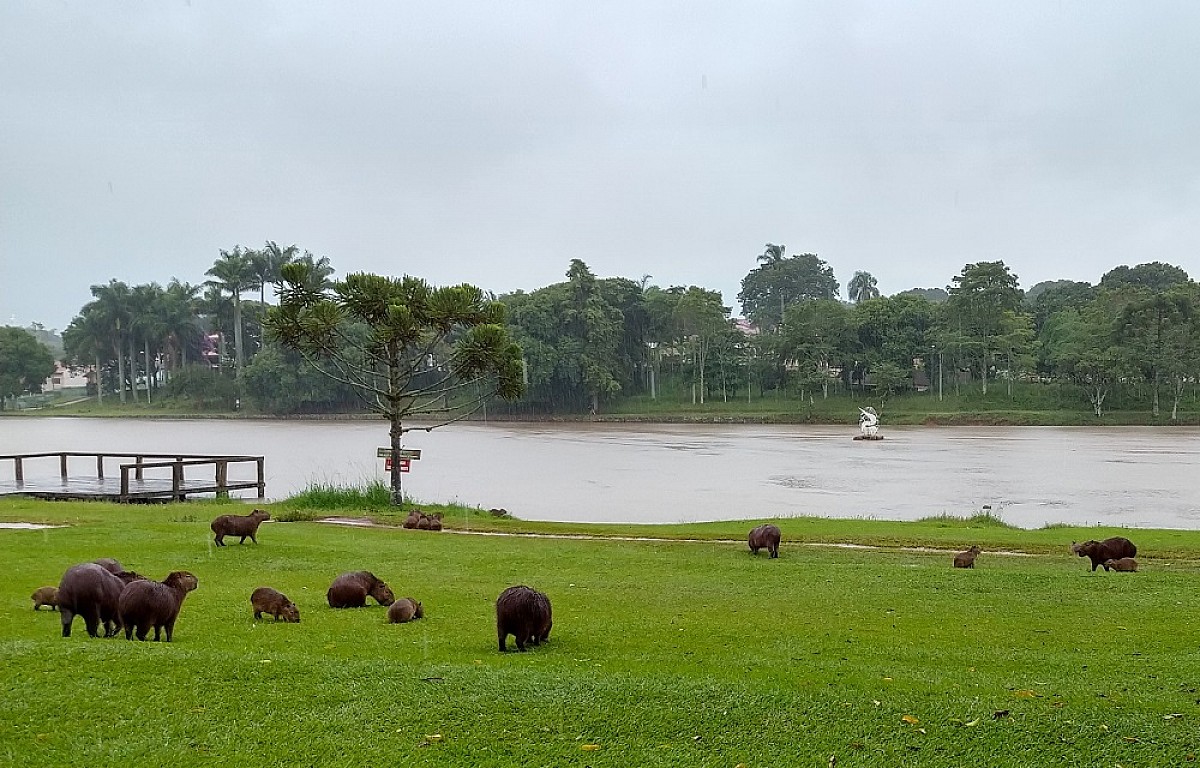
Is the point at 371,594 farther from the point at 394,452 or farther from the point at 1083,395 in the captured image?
the point at 1083,395

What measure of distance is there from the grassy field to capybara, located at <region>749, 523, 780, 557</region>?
223 centimetres

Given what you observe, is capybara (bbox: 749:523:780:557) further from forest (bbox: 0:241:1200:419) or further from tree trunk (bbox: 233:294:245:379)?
tree trunk (bbox: 233:294:245:379)

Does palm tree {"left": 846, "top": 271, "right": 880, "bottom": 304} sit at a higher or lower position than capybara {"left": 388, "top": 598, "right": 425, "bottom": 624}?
higher

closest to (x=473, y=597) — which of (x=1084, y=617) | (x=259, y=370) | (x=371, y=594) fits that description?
(x=371, y=594)

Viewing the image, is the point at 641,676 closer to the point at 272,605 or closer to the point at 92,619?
the point at 272,605

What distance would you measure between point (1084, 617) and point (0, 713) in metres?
7.67

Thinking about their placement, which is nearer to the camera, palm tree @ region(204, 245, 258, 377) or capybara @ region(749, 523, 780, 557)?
capybara @ region(749, 523, 780, 557)

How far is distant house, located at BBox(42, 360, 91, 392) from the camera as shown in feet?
343

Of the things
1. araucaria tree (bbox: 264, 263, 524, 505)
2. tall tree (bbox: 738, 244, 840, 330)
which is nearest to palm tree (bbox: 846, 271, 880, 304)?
tall tree (bbox: 738, 244, 840, 330)

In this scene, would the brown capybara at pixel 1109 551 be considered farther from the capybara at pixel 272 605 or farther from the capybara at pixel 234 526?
the capybara at pixel 234 526

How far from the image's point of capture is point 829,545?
14.5 meters

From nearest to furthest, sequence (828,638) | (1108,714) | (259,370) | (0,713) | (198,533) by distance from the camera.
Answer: (0,713) → (1108,714) → (828,638) → (198,533) → (259,370)

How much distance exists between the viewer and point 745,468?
3781 cm

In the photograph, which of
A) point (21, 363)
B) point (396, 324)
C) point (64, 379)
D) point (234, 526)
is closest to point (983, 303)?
point (396, 324)
